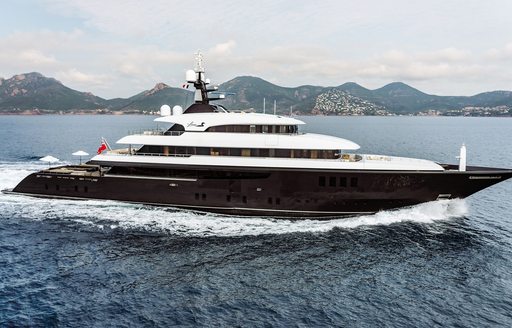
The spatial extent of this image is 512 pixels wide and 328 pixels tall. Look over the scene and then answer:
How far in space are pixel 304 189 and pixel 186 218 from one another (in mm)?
9151

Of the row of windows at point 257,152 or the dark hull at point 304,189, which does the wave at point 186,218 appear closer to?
the dark hull at point 304,189

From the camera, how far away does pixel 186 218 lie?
28.1 meters

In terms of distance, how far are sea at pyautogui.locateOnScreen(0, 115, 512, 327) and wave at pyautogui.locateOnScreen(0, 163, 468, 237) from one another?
9 cm

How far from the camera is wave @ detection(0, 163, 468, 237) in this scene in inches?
1028

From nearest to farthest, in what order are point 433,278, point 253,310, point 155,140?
point 253,310, point 433,278, point 155,140

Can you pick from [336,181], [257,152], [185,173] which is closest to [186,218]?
[185,173]

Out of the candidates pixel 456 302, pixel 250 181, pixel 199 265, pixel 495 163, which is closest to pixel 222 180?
pixel 250 181

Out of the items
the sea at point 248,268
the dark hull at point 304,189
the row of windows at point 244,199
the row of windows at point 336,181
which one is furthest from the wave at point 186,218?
the row of windows at point 336,181

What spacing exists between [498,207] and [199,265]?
1091 inches

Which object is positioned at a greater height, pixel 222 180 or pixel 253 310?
pixel 222 180

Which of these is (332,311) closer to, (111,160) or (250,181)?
(250,181)

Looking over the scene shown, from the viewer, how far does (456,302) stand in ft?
57.2

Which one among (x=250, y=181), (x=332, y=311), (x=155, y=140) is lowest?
(x=332, y=311)

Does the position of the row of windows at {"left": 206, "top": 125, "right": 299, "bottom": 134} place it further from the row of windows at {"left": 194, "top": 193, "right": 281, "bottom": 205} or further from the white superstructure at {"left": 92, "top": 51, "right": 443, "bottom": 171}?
the row of windows at {"left": 194, "top": 193, "right": 281, "bottom": 205}
